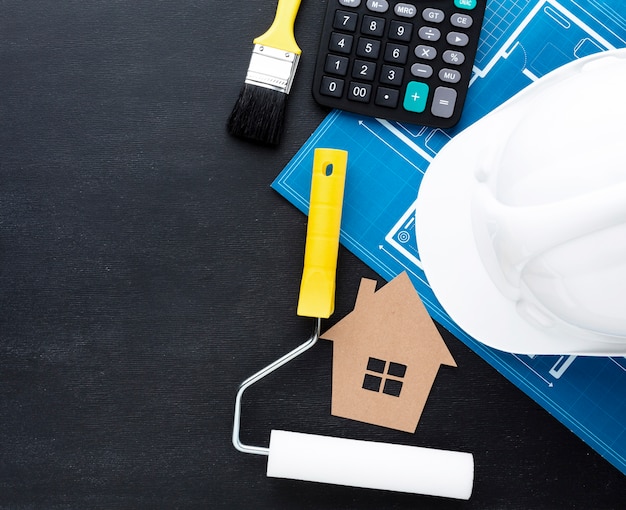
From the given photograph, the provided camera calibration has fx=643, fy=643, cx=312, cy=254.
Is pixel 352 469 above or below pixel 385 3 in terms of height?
below

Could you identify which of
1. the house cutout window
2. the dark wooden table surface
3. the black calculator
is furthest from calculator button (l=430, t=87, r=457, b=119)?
the house cutout window

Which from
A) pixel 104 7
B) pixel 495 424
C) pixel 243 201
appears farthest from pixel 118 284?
pixel 495 424

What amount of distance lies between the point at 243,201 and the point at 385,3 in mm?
225

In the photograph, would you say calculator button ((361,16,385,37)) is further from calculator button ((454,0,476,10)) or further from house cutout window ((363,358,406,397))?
house cutout window ((363,358,406,397))

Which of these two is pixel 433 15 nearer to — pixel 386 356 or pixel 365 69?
pixel 365 69

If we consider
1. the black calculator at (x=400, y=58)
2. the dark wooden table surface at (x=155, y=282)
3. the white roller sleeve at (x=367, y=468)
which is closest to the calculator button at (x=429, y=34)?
the black calculator at (x=400, y=58)

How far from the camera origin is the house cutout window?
0.61m

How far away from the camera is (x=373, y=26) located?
1.95ft

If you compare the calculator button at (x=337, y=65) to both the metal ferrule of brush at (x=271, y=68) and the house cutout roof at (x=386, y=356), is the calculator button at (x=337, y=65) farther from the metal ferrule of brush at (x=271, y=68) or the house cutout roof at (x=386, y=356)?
the house cutout roof at (x=386, y=356)

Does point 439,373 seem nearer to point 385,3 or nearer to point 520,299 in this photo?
point 520,299

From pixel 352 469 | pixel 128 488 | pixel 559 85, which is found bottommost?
pixel 128 488

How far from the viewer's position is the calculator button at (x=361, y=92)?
1.96 feet

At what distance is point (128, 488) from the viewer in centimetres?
61

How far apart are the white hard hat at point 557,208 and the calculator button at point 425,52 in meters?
0.08
